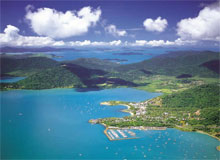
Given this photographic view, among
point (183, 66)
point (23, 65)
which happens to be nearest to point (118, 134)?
point (23, 65)

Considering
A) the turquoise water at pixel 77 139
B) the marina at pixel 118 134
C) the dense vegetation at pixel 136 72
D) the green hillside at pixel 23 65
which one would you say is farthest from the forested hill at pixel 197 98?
the green hillside at pixel 23 65

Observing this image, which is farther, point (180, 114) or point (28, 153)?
point (180, 114)

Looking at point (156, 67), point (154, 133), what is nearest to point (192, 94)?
point (154, 133)

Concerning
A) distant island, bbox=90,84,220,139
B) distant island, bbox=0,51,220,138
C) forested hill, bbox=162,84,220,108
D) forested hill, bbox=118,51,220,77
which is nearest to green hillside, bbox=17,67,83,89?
distant island, bbox=0,51,220,138

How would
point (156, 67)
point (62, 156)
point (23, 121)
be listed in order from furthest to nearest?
point (156, 67)
point (23, 121)
point (62, 156)

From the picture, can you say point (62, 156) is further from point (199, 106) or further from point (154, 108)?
point (199, 106)

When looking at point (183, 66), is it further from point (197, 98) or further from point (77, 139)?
point (77, 139)
